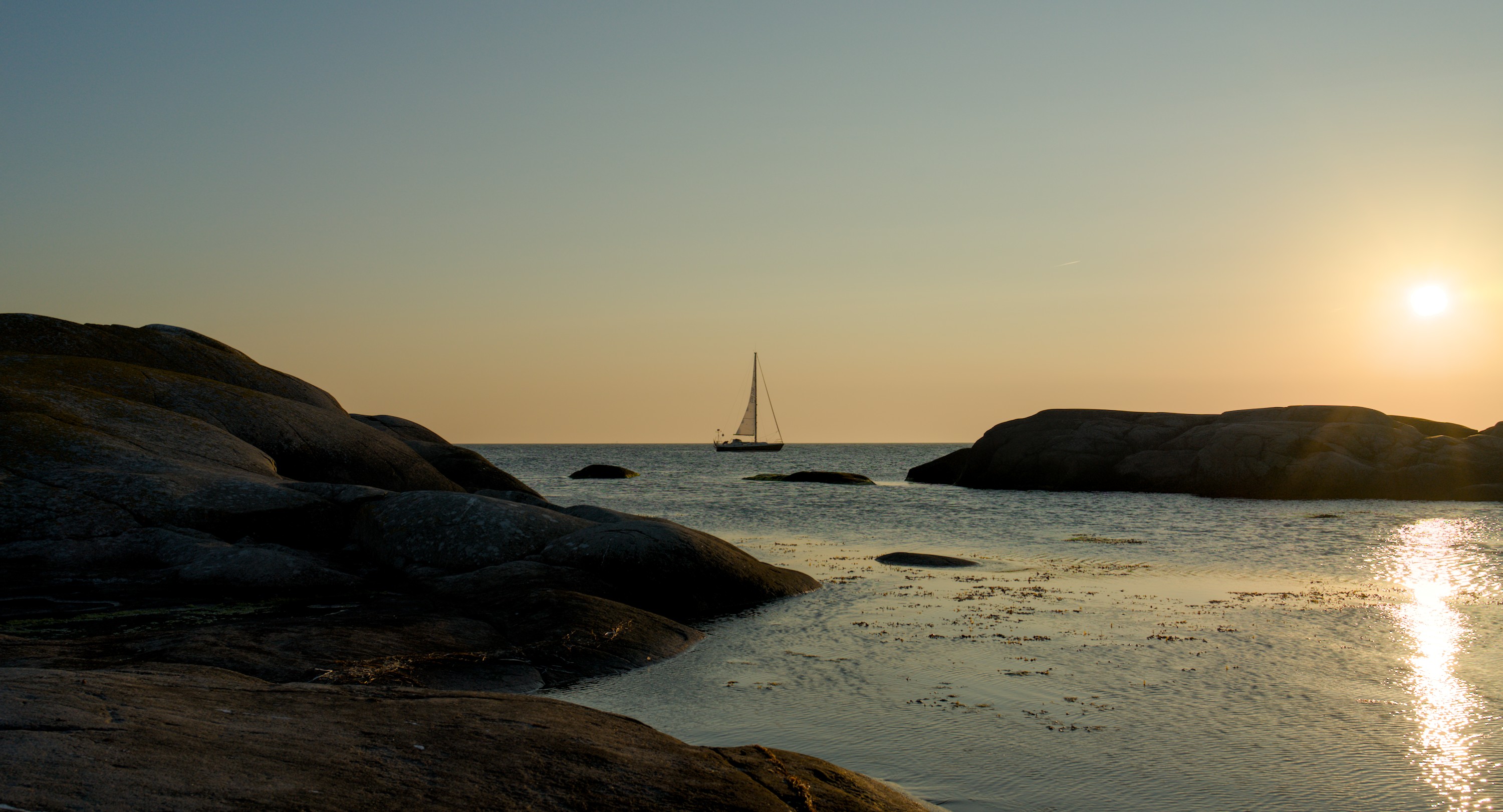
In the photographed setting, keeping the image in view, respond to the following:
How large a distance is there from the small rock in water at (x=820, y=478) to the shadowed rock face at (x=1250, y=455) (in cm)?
868

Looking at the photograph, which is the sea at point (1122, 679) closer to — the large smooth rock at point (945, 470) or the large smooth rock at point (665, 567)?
the large smooth rock at point (665, 567)

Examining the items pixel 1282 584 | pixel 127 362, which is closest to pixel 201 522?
pixel 127 362

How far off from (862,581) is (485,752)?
48.9 feet

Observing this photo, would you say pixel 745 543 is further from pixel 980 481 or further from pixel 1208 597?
pixel 980 481

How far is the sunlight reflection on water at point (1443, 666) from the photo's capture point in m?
7.51

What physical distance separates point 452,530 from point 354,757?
10813 mm

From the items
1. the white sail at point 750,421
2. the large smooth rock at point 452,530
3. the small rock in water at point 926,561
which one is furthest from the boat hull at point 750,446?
the large smooth rock at point 452,530

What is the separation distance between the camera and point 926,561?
22.2 m

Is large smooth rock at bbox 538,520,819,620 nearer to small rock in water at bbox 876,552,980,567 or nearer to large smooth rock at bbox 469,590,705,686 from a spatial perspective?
large smooth rock at bbox 469,590,705,686

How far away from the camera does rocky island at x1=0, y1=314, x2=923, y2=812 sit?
15.1 ft

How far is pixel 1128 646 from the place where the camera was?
501 inches

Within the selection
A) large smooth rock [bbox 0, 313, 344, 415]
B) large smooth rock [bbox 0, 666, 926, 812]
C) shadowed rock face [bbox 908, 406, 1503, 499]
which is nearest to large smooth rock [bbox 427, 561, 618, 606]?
large smooth rock [bbox 0, 666, 926, 812]

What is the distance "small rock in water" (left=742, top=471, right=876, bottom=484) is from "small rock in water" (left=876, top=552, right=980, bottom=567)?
50.0 meters

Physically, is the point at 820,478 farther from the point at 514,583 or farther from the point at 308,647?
the point at 308,647
